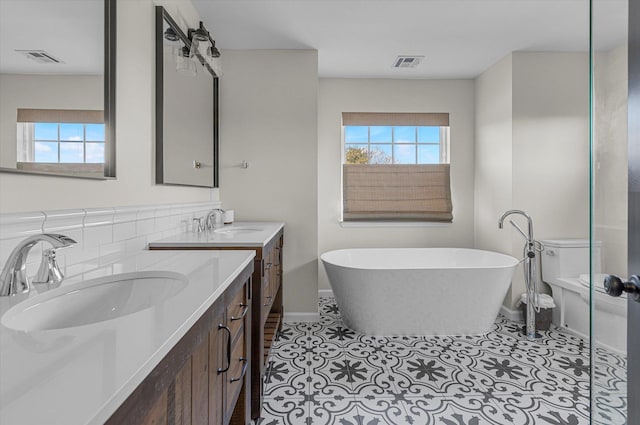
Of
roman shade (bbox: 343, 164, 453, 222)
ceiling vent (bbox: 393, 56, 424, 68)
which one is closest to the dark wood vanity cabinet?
roman shade (bbox: 343, 164, 453, 222)

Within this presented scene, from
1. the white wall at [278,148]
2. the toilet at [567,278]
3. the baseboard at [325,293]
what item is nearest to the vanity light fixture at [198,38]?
the white wall at [278,148]

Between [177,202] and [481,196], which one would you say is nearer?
[177,202]

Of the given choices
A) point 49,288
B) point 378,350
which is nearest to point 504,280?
point 378,350

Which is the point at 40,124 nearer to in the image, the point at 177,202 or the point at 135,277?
the point at 135,277

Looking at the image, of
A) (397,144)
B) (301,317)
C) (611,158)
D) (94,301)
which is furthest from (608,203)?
(397,144)

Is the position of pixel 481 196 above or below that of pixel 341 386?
above

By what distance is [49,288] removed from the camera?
85 centimetres

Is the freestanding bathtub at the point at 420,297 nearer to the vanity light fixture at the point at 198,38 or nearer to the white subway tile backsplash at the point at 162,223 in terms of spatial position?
the white subway tile backsplash at the point at 162,223

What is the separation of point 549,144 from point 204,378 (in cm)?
342

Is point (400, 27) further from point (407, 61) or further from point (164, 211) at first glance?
point (164, 211)

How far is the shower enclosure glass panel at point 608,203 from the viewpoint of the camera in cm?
82

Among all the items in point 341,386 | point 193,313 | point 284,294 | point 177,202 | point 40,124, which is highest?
point 40,124

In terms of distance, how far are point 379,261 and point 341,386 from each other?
65.0 inches

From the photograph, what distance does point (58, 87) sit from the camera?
1090mm
